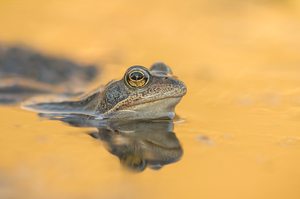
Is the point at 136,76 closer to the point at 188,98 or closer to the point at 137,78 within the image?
the point at 137,78

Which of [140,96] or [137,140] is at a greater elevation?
[140,96]

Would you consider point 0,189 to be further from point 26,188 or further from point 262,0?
point 262,0

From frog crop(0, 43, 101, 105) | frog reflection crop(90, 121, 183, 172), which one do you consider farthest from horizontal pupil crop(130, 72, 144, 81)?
frog crop(0, 43, 101, 105)

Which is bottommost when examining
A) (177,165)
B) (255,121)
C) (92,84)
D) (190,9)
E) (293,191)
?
(293,191)

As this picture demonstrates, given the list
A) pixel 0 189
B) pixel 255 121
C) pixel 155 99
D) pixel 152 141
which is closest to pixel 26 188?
pixel 0 189

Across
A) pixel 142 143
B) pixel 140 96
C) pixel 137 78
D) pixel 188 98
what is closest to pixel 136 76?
pixel 137 78

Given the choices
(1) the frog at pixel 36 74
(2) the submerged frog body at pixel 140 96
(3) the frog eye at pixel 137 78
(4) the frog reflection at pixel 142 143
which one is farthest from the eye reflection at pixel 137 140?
(1) the frog at pixel 36 74
